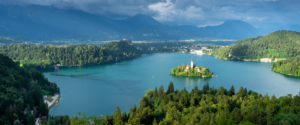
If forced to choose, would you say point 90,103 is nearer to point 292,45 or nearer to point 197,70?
point 197,70

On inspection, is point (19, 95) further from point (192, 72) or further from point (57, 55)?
point (57, 55)

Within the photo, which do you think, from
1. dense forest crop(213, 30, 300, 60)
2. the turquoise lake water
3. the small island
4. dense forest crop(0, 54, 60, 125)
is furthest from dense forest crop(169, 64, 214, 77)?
dense forest crop(213, 30, 300, 60)

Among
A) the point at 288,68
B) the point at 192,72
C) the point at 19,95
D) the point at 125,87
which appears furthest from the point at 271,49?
the point at 19,95

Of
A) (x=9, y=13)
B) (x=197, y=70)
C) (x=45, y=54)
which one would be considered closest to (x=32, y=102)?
(x=197, y=70)

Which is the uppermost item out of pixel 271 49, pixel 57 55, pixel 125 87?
pixel 271 49

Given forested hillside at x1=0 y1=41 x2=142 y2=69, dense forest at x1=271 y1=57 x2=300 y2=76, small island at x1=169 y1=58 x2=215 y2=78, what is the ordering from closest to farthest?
small island at x1=169 y1=58 x2=215 y2=78 < dense forest at x1=271 y1=57 x2=300 y2=76 < forested hillside at x1=0 y1=41 x2=142 y2=69

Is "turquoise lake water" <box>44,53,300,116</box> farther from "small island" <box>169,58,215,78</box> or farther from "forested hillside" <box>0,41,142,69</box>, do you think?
"forested hillside" <box>0,41,142,69</box>

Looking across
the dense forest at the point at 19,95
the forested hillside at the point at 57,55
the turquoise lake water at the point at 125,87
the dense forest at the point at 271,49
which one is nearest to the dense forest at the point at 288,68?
the turquoise lake water at the point at 125,87
